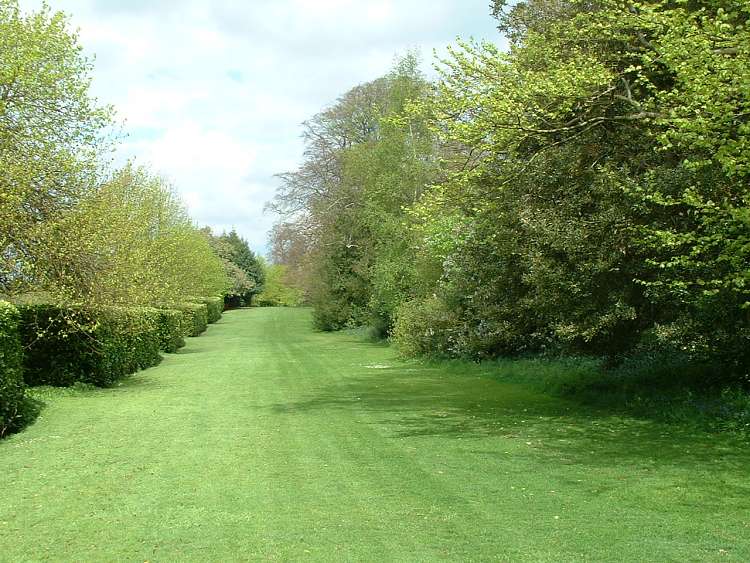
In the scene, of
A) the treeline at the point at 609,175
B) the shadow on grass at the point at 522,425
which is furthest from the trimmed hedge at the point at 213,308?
the treeline at the point at 609,175

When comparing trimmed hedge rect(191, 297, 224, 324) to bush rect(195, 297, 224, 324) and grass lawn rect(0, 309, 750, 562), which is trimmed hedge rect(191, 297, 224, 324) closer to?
bush rect(195, 297, 224, 324)

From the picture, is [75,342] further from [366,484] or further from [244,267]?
[244,267]

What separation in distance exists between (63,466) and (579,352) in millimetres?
9648

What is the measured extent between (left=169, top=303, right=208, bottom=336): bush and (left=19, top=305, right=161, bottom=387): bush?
16696 millimetres

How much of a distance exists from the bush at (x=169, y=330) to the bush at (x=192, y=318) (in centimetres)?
134

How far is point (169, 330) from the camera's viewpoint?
31.8 metres

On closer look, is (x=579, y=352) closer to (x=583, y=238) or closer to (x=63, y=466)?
(x=583, y=238)

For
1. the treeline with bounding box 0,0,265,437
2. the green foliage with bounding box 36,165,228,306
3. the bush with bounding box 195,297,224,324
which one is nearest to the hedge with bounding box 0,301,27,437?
the treeline with bounding box 0,0,265,437

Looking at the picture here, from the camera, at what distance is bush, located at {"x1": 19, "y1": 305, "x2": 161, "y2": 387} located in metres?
16.3

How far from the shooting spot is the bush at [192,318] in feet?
128

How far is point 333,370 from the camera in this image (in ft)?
80.8

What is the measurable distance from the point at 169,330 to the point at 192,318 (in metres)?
12.1

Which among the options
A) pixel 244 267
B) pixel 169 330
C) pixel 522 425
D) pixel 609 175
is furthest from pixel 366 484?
pixel 244 267

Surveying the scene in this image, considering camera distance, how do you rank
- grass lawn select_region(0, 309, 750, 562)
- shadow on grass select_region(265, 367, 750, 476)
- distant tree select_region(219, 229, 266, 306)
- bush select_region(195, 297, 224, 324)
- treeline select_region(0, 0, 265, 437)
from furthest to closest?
distant tree select_region(219, 229, 266, 306) < bush select_region(195, 297, 224, 324) < treeline select_region(0, 0, 265, 437) < shadow on grass select_region(265, 367, 750, 476) < grass lawn select_region(0, 309, 750, 562)
